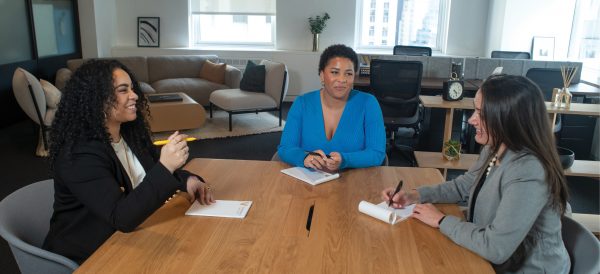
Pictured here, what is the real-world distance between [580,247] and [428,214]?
446mm

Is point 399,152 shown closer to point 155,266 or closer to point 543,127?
point 543,127

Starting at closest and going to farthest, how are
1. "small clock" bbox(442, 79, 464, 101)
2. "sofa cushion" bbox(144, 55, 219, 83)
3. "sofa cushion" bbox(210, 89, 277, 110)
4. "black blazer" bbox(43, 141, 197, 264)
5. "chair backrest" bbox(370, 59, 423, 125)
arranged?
"black blazer" bbox(43, 141, 197, 264) → "small clock" bbox(442, 79, 464, 101) → "chair backrest" bbox(370, 59, 423, 125) → "sofa cushion" bbox(210, 89, 277, 110) → "sofa cushion" bbox(144, 55, 219, 83)

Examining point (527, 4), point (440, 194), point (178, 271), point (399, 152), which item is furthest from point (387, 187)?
point (527, 4)

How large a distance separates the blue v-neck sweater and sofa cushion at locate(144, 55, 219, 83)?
4900 mm

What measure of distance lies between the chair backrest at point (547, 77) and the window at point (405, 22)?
332 cm

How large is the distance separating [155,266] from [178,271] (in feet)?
0.24

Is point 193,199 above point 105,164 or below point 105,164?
below

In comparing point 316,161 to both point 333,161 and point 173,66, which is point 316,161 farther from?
point 173,66

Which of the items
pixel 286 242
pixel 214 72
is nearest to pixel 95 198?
pixel 286 242

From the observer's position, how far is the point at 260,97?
568 centimetres

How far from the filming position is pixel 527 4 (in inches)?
252

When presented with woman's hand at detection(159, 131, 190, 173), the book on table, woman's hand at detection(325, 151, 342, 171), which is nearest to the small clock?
woman's hand at detection(325, 151, 342, 171)

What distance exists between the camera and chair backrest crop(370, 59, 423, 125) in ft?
14.6

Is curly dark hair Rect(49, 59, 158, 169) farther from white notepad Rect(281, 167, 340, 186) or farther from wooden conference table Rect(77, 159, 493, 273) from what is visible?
white notepad Rect(281, 167, 340, 186)
